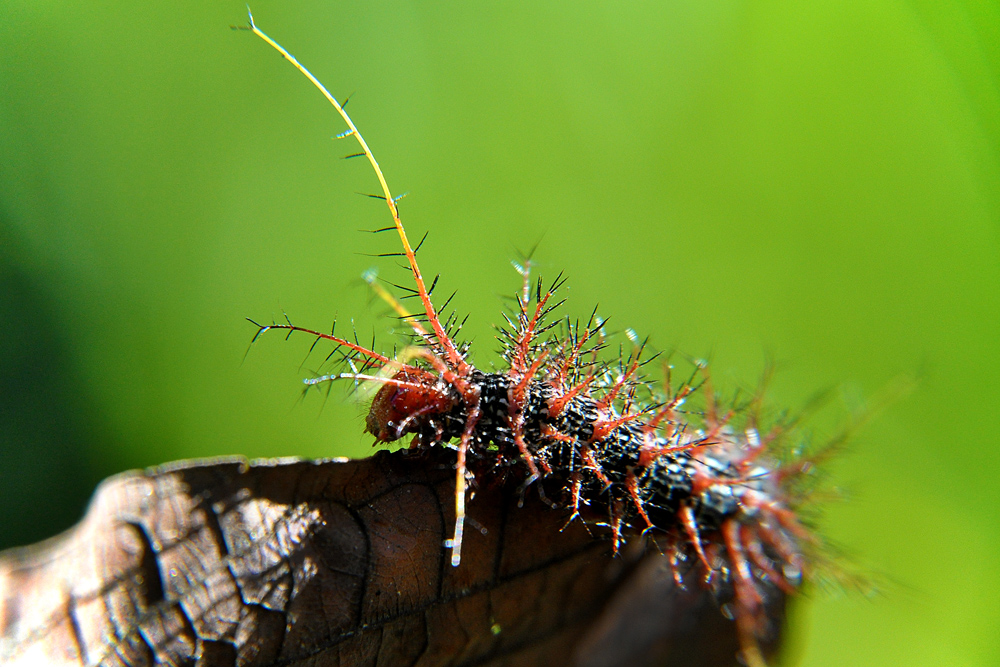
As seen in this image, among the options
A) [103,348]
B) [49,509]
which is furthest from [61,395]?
[49,509]

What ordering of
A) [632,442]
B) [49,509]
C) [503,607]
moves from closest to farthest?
[503,607] → [632,442] → [49,509]

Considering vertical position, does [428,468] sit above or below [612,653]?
above

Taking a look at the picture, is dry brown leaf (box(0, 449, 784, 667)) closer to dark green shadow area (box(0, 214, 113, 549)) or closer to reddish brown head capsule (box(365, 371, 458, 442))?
reddish brown head capsule (box(365, 371, 458, 442))

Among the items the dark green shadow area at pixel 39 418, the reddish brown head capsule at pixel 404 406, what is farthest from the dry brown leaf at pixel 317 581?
the dark green shadow area at pixel 39 418

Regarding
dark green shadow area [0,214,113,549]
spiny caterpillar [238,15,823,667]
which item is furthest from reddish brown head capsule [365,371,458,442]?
dark green shadow area [0,214,113,549]

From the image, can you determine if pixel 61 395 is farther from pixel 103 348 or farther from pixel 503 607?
pixel 503 607

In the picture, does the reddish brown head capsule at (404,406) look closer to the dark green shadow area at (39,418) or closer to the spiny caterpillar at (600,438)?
the spiny caterpillar at (600,438)

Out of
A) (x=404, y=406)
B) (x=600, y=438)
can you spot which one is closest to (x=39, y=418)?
(x=404, y=406)
